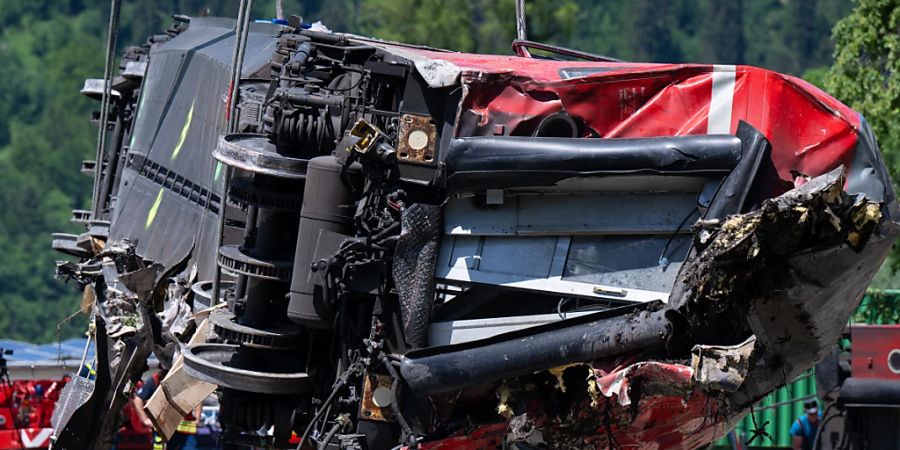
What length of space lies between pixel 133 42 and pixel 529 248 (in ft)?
336

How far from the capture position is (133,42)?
109 metres

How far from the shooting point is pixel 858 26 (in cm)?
2400

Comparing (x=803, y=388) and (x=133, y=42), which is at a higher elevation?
(x=803, y=388)

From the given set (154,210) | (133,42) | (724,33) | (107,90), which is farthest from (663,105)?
(724,33)

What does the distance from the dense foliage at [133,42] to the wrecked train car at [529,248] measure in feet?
153

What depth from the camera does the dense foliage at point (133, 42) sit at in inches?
2479

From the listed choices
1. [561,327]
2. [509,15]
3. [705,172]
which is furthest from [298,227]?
[509,15]

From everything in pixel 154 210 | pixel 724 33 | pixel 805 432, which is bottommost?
pixel 805 432

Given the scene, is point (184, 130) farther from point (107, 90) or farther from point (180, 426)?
point (180, 426)

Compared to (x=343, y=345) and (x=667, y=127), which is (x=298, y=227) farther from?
(x=667, y=127)

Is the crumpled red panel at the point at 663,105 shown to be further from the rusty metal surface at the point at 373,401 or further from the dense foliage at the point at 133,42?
the dense foliage at the point at 133,42

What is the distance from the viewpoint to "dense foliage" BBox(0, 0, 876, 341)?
207 feet

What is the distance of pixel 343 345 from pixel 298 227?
105 cm

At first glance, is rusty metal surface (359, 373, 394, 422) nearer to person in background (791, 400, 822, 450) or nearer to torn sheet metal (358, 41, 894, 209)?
torn sheet metal (358, 41, 894, 209)
